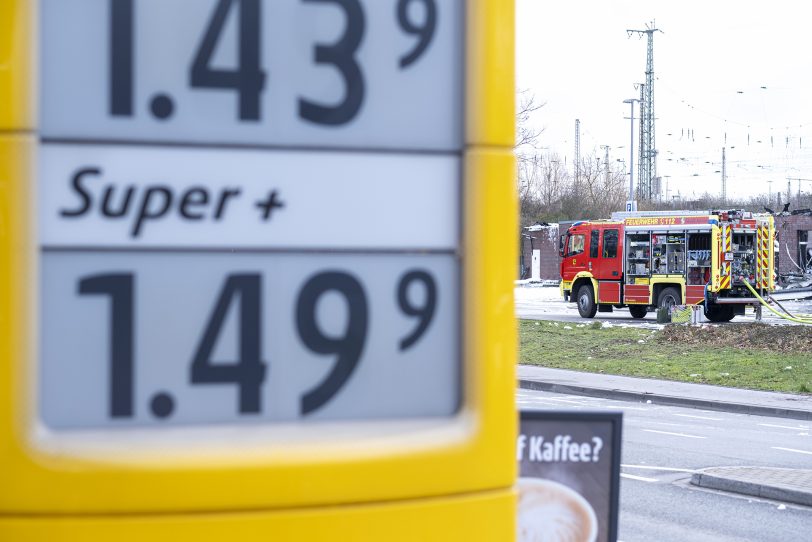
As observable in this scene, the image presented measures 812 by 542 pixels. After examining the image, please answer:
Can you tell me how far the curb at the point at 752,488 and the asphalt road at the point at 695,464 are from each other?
3.4 inches

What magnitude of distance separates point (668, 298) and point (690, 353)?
385 inches

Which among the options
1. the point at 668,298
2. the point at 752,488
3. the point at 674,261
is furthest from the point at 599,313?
the point at 752,488

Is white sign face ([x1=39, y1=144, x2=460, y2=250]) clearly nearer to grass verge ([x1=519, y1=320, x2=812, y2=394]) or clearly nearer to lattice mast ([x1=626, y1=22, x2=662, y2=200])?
grass verge ([x1=519, y1=320, x2=812, y2=394])

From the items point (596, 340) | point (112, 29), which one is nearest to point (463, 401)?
point (112, 29)

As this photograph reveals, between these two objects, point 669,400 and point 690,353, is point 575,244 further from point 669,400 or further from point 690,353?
point 669,400

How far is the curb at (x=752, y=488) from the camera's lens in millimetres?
10105

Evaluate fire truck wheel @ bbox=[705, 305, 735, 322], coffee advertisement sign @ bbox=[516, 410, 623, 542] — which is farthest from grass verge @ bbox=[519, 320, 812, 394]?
coffee advertisement sign @ bbox=[516, 410, 623, 542]

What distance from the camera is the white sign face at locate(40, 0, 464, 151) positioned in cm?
254

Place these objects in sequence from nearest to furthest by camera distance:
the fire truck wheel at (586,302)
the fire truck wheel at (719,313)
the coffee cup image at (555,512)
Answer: the coffee cup image at (555,512)
the fire truck wheel at (719,313)
the fire truck wheel at (586,302)

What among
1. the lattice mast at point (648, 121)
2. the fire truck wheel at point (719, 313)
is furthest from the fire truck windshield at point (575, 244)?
the lattice mast at point (648, 121)

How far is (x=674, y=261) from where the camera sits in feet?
112

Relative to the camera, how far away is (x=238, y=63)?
2609 mm

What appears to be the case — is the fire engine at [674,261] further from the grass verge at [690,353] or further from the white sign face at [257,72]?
the white sign face at [257,72]

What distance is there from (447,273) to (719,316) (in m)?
32.4
